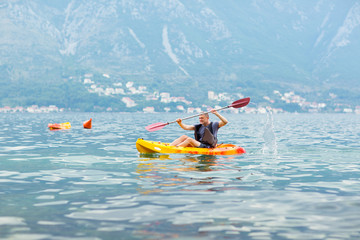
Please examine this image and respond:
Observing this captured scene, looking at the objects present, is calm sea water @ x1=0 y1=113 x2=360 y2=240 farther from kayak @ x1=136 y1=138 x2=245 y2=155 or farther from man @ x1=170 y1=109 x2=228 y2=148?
man @ x1=170 y1=109 x2=228 y2=148

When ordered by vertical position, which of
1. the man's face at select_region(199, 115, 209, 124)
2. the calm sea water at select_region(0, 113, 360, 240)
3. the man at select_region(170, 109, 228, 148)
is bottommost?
the calm sea water at select_region(0, 113, 360, 240)

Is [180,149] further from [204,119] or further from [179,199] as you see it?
[179,199]

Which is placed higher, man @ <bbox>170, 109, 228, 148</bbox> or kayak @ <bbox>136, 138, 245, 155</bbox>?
man @ <bbox>170, 109, 228, 148</bbox>

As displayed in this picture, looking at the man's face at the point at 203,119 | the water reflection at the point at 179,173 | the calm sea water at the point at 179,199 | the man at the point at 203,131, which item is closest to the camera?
the calm sea water at the point at 179,199

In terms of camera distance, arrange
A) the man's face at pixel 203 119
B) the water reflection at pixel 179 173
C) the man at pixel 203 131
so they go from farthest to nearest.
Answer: the man at pixel 203 131
the man's face at pixel 203 119
the water reflection at pixel 179 173

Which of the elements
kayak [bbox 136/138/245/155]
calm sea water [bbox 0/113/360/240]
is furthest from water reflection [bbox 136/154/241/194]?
kayak [bbox 136/138/245/155]

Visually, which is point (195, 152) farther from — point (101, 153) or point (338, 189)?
point (338, 189)

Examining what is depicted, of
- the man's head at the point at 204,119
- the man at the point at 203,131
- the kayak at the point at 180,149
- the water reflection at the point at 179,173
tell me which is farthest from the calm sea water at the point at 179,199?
the man's head at the point at 204,119

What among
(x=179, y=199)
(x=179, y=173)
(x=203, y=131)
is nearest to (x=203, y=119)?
(x=203, y=131)

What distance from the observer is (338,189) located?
13211 millimetres

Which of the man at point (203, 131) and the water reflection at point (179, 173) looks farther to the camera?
the man at point (203, 131)

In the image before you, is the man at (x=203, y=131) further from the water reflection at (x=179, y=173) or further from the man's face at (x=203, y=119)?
the water reflection at (x=179, y=173)

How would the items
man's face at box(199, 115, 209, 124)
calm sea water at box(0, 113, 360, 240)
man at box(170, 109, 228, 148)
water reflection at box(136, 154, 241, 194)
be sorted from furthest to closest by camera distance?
man at box(170, 109, 228, 148) < man's face at box(199, 115, 209, 124) < water reflection at box(136, 154, 241, 194) < calm sea water at box(0, 113, 360, 240)

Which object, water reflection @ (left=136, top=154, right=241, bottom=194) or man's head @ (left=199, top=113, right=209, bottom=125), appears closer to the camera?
water reflection @ (left=136, top=154, right=241, bottom=194)
